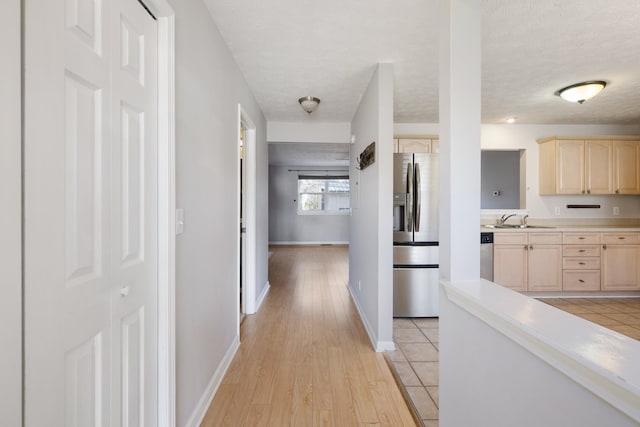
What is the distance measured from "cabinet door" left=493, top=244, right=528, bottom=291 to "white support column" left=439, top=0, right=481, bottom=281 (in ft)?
9.78

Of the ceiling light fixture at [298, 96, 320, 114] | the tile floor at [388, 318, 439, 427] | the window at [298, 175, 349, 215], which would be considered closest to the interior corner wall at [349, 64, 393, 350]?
the tile floor at [388, 318, 439, 427]

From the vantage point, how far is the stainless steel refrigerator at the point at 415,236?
340cm

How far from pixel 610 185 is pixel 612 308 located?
1.67 m

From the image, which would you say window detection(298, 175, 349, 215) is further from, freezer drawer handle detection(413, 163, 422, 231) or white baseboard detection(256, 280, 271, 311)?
freezer drawer handle detection(413, 163, 422, 231)

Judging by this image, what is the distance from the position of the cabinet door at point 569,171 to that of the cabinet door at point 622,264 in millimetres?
857

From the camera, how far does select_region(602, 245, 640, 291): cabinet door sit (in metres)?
3.96

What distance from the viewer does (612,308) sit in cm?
368

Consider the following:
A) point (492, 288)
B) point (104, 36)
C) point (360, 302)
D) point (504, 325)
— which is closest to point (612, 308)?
point (360, 302)

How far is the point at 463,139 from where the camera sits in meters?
1.39

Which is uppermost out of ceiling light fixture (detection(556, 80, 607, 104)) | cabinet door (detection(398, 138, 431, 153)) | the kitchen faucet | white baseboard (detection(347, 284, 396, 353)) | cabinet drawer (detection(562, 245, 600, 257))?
ceiling light fixture (detection(556, 80, 607, 104))

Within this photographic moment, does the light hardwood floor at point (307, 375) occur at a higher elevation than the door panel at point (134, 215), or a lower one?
lower

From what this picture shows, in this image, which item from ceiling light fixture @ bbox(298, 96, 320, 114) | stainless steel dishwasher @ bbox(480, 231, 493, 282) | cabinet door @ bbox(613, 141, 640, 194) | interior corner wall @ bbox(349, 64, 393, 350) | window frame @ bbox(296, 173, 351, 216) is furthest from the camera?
window frame @ bbox(296, 173, 351, 216)

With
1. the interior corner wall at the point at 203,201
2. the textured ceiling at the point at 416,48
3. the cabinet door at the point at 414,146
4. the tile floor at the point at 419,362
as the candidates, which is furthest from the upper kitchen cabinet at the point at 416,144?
the interior corner wall at the point at 203,201

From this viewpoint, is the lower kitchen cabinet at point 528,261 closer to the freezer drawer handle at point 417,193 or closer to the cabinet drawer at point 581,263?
the cabinet drawer at point 581,263
